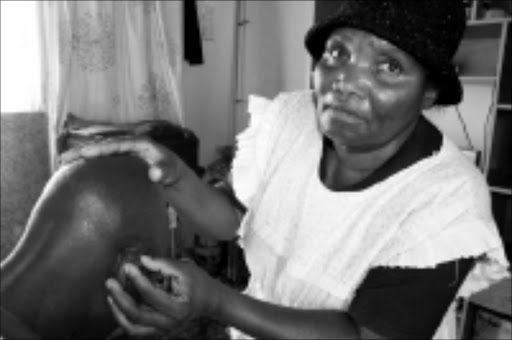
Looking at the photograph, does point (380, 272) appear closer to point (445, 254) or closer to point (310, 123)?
point (445, 254)

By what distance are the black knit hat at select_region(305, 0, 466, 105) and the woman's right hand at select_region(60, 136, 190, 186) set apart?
1.26 ft

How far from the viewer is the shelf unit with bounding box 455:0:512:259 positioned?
1.91 m

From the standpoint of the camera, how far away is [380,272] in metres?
0.76

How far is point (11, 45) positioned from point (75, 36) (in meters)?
0.32

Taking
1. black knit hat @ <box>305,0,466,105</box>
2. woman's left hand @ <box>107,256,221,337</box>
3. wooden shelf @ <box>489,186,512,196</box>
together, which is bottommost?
wooden shelf @ <box>489,186,512,196</box>

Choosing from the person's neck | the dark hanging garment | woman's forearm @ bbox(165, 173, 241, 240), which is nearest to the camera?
the person's neck

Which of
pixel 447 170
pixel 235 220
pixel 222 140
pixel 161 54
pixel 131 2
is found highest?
pixel 131 2

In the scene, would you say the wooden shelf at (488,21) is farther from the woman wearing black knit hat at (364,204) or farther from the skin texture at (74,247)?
the skin texture at (74,247)

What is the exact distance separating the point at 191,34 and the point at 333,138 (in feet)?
7.98

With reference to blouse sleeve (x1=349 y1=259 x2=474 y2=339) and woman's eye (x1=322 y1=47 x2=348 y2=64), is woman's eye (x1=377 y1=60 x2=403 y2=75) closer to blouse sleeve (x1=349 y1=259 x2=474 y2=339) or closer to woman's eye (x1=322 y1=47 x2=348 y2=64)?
woman's eye (x1=322 y1=47 x2=348 y2=64)

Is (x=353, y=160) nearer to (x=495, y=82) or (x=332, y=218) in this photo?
(x=332, y=218)

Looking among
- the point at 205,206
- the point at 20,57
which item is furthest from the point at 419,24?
the point at 20,57

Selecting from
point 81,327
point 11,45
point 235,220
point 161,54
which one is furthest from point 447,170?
point 161,54

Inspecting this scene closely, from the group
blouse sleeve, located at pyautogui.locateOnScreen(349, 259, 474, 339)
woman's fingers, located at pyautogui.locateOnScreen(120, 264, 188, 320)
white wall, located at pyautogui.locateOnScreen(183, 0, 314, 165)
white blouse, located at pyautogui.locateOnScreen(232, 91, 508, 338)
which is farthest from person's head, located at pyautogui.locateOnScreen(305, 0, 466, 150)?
white wall, located at pyautogui.locateOnScreen(183, 0, 314, 165)
